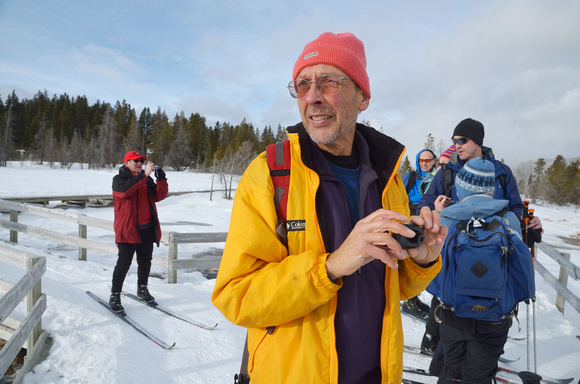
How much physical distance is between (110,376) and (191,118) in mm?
76246

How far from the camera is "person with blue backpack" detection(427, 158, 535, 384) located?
7.90 feet

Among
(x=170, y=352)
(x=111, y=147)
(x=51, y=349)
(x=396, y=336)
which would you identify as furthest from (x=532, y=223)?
(x=111, y=147)

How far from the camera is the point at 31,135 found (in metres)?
67.1

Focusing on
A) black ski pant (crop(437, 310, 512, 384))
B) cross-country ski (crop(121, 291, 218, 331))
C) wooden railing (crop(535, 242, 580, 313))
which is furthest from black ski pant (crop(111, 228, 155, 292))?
wooden railing (crop(535, 242, 580, 313))

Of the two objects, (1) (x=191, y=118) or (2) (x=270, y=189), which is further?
(1) (x=191, y=118)

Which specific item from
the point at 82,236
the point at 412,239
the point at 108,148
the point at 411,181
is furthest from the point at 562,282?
the point at 108,148

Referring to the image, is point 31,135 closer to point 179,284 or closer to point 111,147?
point 111,147

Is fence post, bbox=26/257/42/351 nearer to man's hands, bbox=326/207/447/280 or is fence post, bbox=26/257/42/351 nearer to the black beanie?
man's hands, bbox=326/207/447/280

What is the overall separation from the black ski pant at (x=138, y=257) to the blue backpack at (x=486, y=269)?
4.63 metres

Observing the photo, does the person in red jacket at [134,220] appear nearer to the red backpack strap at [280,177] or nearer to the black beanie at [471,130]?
the red backpack strap at [280,177]

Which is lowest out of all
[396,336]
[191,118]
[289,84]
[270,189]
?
[396,336]

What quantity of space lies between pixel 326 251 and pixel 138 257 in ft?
16.2

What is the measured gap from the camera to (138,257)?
530 centimetres

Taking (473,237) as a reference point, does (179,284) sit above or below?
below
